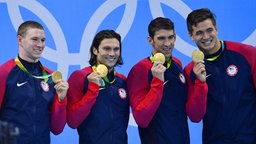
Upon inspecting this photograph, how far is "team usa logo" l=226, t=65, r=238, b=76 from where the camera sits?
4016 millimetres

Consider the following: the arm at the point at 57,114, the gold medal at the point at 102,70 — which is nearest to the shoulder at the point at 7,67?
the arm at the point at 57,114

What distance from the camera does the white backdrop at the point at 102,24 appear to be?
5277 mm

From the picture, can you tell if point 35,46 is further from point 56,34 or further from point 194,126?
point 194,126

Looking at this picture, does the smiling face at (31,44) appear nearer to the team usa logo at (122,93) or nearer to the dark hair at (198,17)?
the team usa logo at (122,93)

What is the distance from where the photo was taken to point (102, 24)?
17.7ft

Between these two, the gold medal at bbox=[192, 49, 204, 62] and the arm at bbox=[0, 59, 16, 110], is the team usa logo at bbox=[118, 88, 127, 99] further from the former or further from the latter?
the arm at bbox=[0, 59, 16, 110]

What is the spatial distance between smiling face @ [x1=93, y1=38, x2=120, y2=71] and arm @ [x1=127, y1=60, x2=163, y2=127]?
0.18 meters

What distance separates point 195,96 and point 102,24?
1.79 metres

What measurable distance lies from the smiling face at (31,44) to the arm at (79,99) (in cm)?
37

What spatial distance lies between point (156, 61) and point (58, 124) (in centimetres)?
90

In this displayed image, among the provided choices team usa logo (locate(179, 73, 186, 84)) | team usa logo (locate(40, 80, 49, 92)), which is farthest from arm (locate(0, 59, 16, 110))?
team usa logo (locate(179, 73, 186, 84))

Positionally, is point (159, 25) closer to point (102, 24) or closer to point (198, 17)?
point (198, 17)

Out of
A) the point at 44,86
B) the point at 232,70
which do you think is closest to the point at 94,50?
the point at 44,86

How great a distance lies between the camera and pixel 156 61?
152 inches
